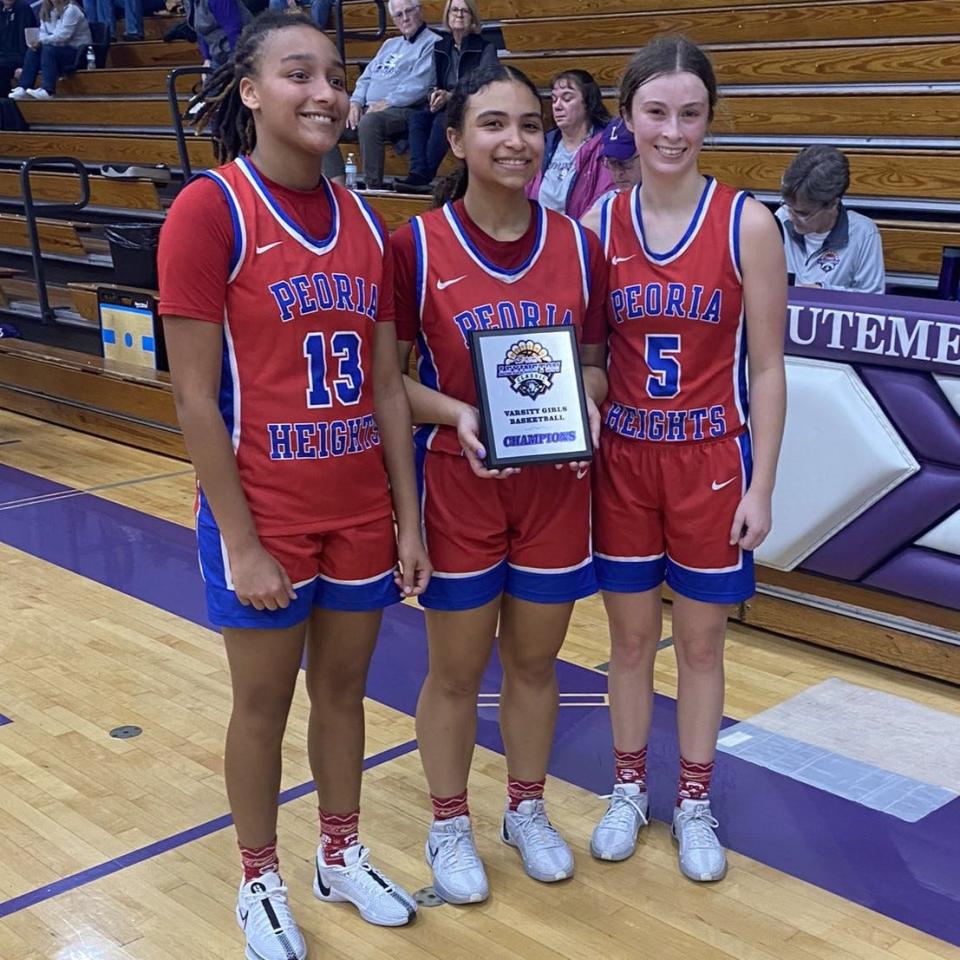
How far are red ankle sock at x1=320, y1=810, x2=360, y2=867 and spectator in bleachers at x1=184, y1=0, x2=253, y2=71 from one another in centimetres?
534

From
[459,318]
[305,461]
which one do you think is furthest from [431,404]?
[305,461]

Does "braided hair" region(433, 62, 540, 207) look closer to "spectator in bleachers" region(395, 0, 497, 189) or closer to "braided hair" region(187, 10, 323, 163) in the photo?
"braided hair" region(187, 10, 323, 163)

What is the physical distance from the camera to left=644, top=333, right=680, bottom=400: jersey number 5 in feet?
6.83

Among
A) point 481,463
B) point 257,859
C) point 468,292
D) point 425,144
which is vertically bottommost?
point 257,859

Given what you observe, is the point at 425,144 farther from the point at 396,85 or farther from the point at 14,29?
the point at 14,29

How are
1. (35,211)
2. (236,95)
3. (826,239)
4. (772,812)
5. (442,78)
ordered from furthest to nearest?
1. (35,211)
2. (442,78)
3. (826,239)
4. (772,812)
5. (236,95)

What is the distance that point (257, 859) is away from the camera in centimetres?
198

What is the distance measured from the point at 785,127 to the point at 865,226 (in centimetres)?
166

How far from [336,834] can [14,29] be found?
29.5 ft

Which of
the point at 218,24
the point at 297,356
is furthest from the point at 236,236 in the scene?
the point at 218,24

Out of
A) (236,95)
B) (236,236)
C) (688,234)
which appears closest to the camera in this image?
(236,236)

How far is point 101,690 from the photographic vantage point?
307cm

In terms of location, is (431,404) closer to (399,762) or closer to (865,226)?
(399,762)

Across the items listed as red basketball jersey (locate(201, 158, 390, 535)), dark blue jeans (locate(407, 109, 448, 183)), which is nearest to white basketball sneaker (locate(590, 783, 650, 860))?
red basketball jersey (locate(201, 158, 390, 535))
